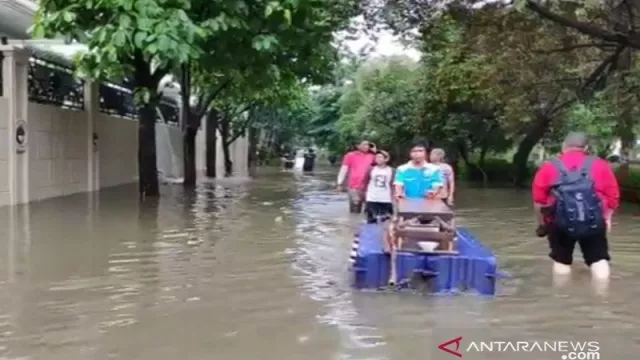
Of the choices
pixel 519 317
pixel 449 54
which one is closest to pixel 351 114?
pixel 449 54

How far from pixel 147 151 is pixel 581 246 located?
13.1 m

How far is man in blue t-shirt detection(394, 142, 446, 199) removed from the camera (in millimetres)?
8617

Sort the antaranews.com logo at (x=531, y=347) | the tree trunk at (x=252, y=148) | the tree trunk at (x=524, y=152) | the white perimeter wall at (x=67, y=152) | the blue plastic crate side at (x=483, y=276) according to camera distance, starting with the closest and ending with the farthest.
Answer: the antaranews.com logo at (x=531, y=347) < the blue plastic crate side at (x=483, y=276) < the white perimeter wall at (x=67, y=152) < the tree trunk at (x=524, y=152) < the tree trunk at (x=252, y=148)

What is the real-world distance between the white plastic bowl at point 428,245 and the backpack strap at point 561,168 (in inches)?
50.3

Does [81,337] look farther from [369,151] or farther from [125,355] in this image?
[369,151]

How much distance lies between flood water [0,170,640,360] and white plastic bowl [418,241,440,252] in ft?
1.54

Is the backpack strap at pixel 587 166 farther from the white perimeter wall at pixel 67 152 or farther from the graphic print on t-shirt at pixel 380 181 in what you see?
the white perimeter wall at pixel 67 152

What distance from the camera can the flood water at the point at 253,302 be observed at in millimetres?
5586

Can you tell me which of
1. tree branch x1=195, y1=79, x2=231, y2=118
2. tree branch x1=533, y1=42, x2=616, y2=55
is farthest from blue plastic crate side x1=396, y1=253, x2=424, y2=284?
tree branch x1=195, y1=79, x2=231, y2=118

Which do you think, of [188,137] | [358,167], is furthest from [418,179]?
[188,137]

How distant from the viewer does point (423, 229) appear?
24.3ft

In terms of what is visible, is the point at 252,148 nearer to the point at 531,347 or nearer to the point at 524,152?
the point at 524,152

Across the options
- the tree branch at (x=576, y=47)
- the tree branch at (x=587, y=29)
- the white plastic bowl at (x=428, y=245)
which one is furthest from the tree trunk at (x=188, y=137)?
the white plastic bowl at (x=428, y=245)

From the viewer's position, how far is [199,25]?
1388cm
